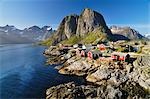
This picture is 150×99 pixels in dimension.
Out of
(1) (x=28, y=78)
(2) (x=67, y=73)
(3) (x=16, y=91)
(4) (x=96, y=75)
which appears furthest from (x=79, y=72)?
(3) (x=16, y=91)

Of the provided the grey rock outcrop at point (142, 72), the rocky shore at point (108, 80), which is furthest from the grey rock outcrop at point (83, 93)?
the grey rock outcrop at point (142, 72)

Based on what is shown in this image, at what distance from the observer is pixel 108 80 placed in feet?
193

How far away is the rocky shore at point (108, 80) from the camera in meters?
46.6

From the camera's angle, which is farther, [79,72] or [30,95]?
[79,72]

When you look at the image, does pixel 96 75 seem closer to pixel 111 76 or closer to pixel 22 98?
pixel 111 76

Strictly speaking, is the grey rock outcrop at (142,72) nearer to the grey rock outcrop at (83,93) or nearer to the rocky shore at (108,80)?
the rocky shore at (108,80)

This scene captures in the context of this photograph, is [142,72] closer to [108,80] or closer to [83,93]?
[108,80]

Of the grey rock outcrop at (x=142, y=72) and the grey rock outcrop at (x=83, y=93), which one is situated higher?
the grey rock outcrop at (x=142, y=72)

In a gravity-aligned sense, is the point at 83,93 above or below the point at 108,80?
below

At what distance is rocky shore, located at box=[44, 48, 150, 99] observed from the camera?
153 ft

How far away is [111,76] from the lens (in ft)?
197

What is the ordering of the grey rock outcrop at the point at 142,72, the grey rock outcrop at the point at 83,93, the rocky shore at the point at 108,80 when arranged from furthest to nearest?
the grey rock outcrop at the point at 142,72, the rocky shore at the point at 108,80, the grey rock outcrop at the point at 83,93

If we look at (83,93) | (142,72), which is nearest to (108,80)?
(142,72)

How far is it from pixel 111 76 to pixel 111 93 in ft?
46.8
